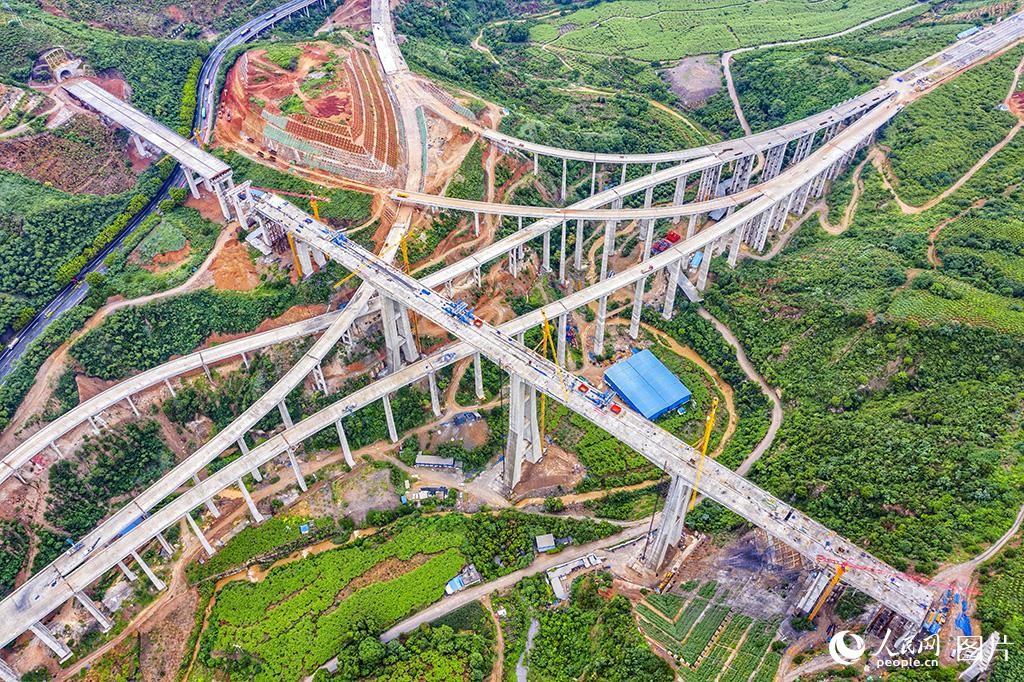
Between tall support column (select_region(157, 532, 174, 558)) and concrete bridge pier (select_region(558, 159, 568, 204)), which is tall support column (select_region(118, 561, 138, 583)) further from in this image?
concrete bridge pier (select_region(558, 159, 568, 204))

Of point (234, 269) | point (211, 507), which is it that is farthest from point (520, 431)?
point (234, 269)

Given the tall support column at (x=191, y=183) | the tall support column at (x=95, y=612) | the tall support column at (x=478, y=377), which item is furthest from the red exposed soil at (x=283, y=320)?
the tall support column at (x=95, y=612)

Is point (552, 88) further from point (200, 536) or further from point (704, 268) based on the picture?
point (200, 536)

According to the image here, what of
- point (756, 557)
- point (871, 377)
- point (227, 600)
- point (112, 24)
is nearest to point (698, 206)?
point (871, 377)

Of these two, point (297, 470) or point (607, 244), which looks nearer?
point (297, 470)

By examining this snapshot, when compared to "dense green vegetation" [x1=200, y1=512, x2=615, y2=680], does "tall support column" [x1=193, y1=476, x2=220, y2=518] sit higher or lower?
higher

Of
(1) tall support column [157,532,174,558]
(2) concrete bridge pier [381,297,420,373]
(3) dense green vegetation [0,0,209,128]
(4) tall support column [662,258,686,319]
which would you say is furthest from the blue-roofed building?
(3) dense green vegetation [0,0,209,128]

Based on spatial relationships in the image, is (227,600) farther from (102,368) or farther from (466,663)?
(102,368)
